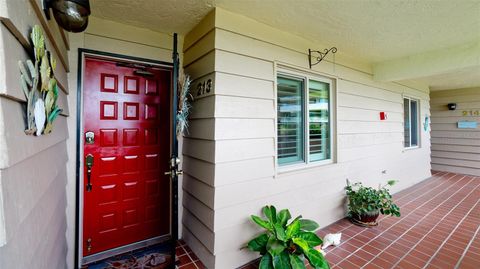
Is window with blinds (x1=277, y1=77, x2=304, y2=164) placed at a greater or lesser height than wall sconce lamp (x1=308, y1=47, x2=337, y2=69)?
lesser

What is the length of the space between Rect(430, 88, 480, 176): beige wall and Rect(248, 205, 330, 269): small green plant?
21.7 feet

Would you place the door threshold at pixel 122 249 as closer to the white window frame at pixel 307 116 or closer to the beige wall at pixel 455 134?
the white window frame at pixel 307 116

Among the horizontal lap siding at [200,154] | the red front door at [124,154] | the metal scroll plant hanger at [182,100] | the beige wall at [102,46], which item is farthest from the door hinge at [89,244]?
the metal scroll plant hanger at [182,100]

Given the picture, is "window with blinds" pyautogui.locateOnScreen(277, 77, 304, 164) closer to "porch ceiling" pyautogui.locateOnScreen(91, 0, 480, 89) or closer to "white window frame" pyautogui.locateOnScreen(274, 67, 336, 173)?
"white window frame" pyautogui.locateOnScreen(274, 67, 336, 173)

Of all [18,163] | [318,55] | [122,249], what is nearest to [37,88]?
[18,163]

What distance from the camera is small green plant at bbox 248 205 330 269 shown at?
178cm

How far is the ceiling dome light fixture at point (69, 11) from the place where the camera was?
1.13m

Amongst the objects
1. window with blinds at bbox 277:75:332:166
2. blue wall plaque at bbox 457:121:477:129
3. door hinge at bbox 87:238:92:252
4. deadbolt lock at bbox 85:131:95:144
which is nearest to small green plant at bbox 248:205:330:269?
window with blinds at bbox 277:75:332:166

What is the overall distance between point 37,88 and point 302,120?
2.48 meters

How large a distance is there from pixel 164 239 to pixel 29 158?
2024 mm

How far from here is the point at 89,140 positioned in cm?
213

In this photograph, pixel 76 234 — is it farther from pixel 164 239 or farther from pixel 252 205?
pixel 252 205

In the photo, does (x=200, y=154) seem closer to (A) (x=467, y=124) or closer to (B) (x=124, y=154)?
(B) (x=124, y=154)

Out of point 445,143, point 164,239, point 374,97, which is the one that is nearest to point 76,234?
point 164,239
